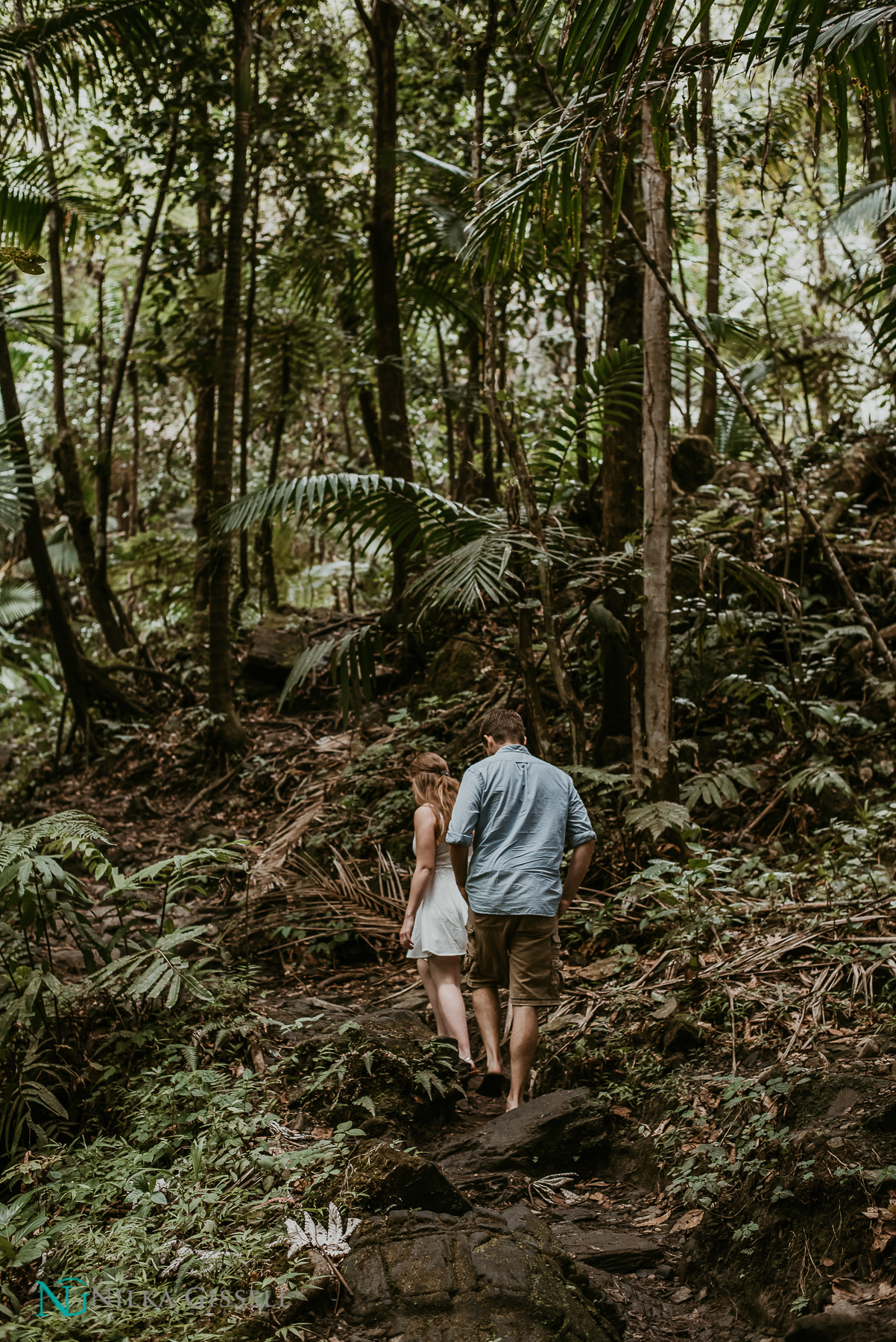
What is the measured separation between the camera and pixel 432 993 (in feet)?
16.4

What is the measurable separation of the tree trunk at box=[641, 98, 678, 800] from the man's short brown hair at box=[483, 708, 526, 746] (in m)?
1.54

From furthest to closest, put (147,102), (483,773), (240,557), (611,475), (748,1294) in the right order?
1. (240,557)
2. (147,102)
3. (611,475)
4. (483,773)
5. (748,1294)

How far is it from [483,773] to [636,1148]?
1.68 metres

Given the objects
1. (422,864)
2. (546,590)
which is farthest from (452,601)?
(422,864)

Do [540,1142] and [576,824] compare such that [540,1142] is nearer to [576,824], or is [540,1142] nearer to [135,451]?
[576,824]

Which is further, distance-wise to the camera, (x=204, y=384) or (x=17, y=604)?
(x=17, y=604)

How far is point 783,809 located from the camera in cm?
619

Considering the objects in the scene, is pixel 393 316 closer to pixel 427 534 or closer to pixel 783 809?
pixel 427 534

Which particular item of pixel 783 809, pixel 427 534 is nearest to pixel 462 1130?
pixel 783 809

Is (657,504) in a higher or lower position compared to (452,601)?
higher

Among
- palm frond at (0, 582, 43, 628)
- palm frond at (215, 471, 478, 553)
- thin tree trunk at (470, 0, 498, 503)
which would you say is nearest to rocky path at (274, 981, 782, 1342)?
palm frond at (215, 471, 478, 553)

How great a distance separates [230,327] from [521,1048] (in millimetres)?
6662

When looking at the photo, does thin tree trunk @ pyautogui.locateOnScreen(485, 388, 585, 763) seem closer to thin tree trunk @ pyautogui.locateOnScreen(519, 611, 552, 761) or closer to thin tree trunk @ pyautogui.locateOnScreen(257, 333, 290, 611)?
thin tree trunk @ pyautogui.locateOnScreen(519, 611, 552, 761)

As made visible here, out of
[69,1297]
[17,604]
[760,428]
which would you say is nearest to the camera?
[69,1297]
